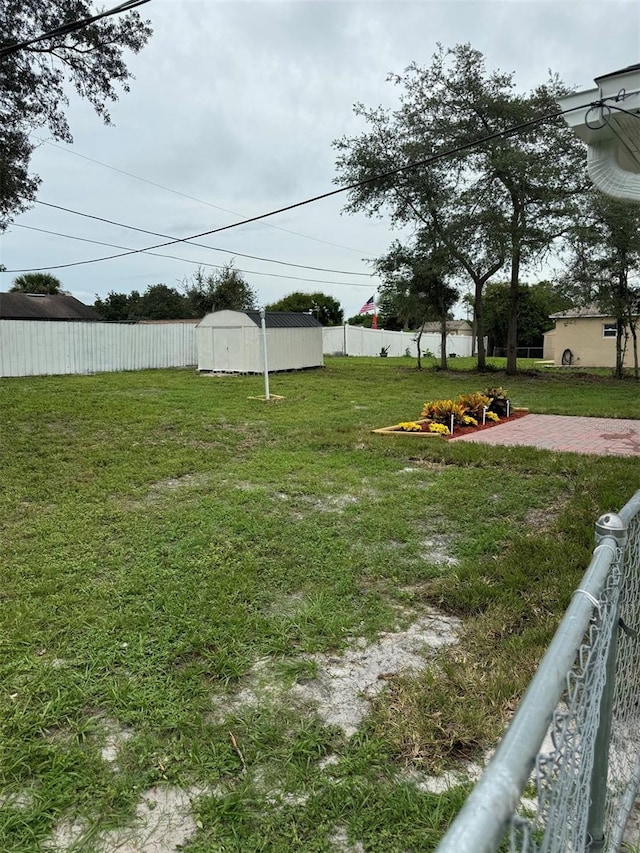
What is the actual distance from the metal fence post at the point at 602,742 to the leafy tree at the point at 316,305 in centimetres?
4399

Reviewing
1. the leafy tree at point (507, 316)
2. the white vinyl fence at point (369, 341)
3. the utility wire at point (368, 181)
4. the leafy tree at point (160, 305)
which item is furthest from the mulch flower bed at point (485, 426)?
the leafy tree at point (160, 305)

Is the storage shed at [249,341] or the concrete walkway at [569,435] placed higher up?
the storage shed at [249,341]

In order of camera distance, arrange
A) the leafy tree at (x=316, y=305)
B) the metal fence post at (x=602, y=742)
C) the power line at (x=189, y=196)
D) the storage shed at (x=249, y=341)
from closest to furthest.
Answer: the metal fence post at (x=602, y=742) < the power line at (x=189, y=196) < the storage shed at (x=249, y=341) < the leafy tree at (x=316, y=305)

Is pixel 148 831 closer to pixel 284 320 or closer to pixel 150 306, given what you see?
pixel 284 320

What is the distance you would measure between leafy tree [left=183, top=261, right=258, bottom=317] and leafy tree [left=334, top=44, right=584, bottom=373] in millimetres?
16758

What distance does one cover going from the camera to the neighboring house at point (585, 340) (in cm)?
2534

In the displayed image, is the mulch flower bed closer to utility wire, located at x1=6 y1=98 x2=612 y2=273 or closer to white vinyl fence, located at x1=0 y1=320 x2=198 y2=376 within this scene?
utility wire, located at x1=6 y1=98 x2=612 y2=273

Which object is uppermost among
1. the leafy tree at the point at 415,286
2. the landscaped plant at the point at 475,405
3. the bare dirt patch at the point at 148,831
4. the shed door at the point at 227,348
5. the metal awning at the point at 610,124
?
the leafy tree at the point at 415,286

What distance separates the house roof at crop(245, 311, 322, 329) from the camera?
16906 millimetres

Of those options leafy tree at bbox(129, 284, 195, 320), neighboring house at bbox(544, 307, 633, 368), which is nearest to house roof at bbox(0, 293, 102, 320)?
leafy tree at bbox(129, 284, 195, 320)

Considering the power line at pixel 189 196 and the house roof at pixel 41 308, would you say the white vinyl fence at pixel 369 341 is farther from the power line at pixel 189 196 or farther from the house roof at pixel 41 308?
the house roof at pixel 41 308

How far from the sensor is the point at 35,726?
6.68ft

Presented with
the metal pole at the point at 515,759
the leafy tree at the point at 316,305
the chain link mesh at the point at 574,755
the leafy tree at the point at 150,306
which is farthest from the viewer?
the leafy tree at the point at 316,305

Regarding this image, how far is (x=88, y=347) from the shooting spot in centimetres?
1695
